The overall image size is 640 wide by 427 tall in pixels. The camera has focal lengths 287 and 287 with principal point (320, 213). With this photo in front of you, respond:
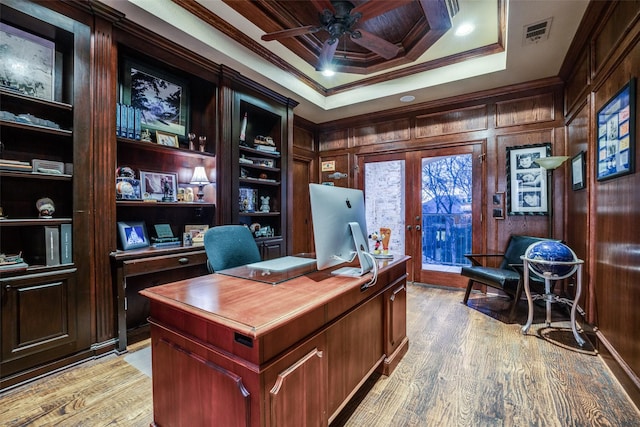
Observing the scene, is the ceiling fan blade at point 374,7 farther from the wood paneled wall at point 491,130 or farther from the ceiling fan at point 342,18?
the wood paneled wall at point 491,130

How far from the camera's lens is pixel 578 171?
9.67ft

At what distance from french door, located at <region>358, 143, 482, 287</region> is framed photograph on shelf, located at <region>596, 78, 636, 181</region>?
182cm

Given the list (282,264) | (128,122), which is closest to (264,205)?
(128,122)

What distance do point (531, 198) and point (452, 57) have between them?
81.8 inches

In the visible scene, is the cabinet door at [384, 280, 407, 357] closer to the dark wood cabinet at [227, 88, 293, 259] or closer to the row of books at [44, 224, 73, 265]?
the dark wood cabinet at [227, 88, 293, 259]

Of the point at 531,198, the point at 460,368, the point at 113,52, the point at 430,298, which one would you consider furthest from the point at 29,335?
the point at 531,198

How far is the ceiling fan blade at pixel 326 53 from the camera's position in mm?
2549

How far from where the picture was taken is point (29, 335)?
6.59 feet

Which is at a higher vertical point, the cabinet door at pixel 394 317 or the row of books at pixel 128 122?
the row of books at pixel 128 122

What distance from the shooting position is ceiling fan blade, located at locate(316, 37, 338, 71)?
2549 millimetres

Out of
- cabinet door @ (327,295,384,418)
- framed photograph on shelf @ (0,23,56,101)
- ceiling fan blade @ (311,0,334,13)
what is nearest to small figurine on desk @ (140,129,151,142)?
framed photograph on shelf @ (0,23,56,101)

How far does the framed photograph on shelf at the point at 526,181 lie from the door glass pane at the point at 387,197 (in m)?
1.49

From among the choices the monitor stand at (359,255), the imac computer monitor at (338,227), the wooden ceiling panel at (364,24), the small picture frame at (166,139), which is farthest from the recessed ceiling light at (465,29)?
the small picture frame at (166,139)

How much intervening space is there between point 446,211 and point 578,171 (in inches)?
65.1
